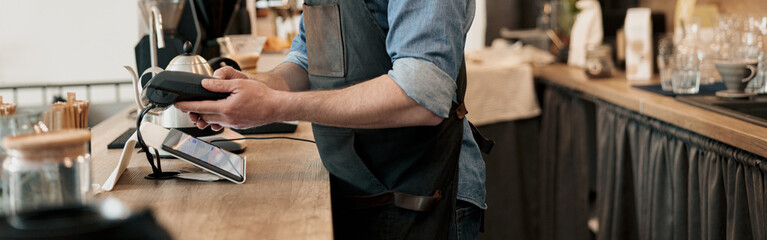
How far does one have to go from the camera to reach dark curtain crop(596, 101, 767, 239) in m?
1.67

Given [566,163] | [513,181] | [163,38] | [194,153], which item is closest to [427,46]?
[194,153]

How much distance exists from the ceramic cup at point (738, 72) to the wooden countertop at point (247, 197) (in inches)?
45.2

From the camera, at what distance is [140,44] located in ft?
6.56

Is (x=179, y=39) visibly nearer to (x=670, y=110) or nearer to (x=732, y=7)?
(x=670, y=110)

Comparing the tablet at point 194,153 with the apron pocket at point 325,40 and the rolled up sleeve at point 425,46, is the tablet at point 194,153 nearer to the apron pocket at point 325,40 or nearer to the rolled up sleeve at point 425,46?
the apron pocket at point 325,40

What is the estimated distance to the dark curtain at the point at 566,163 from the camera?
9.65 ft

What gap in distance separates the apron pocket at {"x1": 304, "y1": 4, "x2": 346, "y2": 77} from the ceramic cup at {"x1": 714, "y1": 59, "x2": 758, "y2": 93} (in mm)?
1183

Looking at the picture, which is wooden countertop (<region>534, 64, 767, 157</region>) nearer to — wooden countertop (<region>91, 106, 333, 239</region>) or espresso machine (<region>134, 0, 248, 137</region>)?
wooden countertop (<region>91, 106, 333, 239</region>)

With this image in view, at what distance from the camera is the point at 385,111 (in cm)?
116

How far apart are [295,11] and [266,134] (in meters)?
1.47

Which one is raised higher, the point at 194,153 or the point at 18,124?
the point at 18,124

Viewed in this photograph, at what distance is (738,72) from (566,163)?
1.21 metres

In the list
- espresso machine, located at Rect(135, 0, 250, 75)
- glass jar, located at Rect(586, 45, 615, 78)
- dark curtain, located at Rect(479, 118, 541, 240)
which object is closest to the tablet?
espresso machine, located at Rect(135, 0, 250, 75)

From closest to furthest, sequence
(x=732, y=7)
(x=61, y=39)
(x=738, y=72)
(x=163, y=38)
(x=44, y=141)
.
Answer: (x=44, y=141)
(x=163, y=38)
(x=738, y=72)
(x=732, y=7)
(x=61, y=39)
